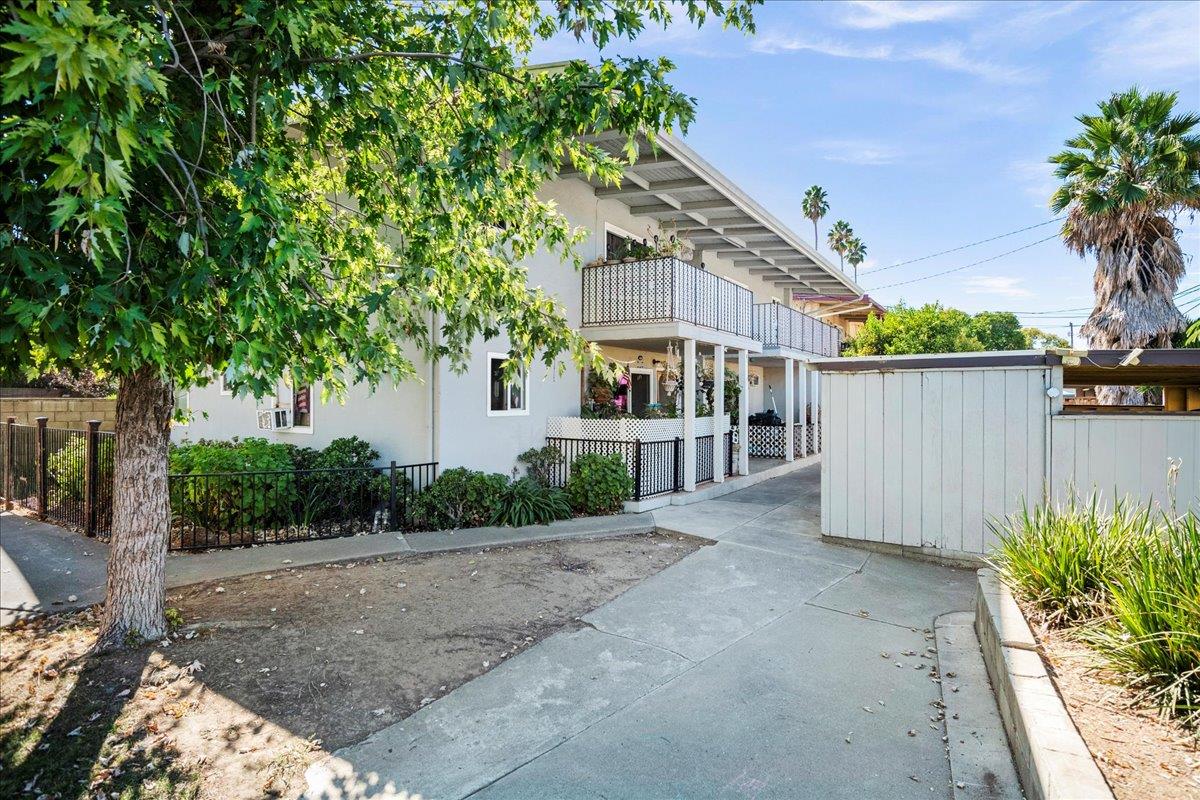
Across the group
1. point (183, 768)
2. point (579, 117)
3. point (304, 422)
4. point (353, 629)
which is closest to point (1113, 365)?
point (579, 117)

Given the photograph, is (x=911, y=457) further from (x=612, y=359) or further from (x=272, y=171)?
(x=272, y=171)

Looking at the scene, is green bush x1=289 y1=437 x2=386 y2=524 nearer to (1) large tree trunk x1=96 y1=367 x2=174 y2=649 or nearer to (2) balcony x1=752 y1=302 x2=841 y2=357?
(1) large tree trunk x1=96 y1=367 x2=174 y2=649

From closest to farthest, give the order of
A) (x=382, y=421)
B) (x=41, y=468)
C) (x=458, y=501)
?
(x=458, y=501), (x=41, y=468), (x=382, y=421)

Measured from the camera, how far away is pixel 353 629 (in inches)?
211

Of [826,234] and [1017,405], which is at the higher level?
[826,234]

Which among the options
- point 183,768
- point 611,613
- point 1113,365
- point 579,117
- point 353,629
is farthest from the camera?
point 1113,365

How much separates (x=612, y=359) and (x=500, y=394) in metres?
2.04

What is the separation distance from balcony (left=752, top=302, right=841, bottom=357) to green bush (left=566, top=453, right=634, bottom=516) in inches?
287

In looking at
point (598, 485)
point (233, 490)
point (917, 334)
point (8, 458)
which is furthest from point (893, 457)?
point (917, 334)

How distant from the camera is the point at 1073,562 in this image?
15.0ft

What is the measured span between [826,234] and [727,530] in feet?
168

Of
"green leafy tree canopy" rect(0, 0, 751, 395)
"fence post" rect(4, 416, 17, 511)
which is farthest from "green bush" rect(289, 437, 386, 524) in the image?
"fence post" rect(4, 416, 17, 511)

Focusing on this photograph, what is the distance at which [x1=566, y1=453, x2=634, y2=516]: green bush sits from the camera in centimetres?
1044

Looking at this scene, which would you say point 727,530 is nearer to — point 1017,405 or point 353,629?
point 1017,405
